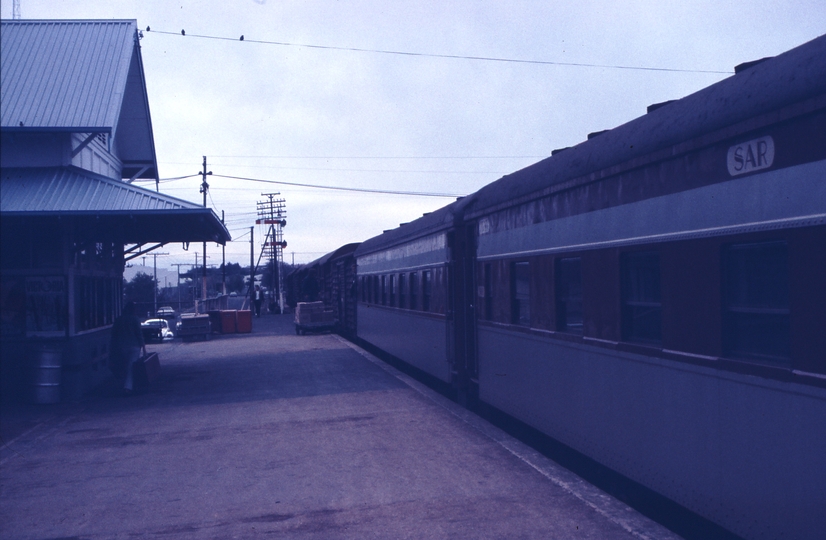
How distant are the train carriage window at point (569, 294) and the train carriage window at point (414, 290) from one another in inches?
267

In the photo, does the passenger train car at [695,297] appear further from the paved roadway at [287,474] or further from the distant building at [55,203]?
the distant building at [55,203]

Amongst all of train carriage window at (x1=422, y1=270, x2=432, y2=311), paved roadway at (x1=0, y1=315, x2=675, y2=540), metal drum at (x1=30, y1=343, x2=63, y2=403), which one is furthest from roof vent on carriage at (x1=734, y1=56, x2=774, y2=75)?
metal drum at (x1=30, y1=343, x2=63, y2=403)

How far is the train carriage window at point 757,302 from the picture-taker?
417cm

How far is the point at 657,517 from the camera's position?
6.01 m

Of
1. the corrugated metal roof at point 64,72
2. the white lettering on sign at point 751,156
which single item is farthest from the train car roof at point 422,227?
the white lettering on sign at point 751,156

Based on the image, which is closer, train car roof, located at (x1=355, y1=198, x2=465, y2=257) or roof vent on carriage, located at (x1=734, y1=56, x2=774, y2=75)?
roof vent on carriage, located at (x1=734, y1=56, x2=774, y2=75)

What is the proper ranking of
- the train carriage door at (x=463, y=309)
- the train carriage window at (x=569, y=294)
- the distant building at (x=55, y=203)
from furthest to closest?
the distant building at (x=55, y=203) → the train carriage door at (x=463, y=309) → the train carriage window at (x=569, y=294)

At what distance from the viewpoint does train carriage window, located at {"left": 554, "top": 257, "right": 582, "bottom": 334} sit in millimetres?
6867

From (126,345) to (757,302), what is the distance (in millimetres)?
12264

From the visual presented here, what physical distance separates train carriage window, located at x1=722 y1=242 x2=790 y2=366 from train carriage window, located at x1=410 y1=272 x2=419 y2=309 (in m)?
9.47

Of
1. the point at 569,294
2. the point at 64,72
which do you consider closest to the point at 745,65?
the point at 569,294

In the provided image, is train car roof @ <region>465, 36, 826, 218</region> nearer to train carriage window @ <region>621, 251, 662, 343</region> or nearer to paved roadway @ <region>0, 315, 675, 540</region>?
train carriage window @ <region>621, 251, 662, 343</region>

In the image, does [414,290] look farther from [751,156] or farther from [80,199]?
[751,156]

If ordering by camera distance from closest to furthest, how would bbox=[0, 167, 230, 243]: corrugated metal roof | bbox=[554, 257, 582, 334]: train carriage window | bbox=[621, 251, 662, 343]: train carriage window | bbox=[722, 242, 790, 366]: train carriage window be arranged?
bbox=[722, 242, 790, 366]: train carriage window, bbox=[621, 251, 662, 343]: train carriage window, bbox=[554, 257, 582, 334]: train carriage window, bbox=[0, 167, 230, 243]: corrugated metal roof
